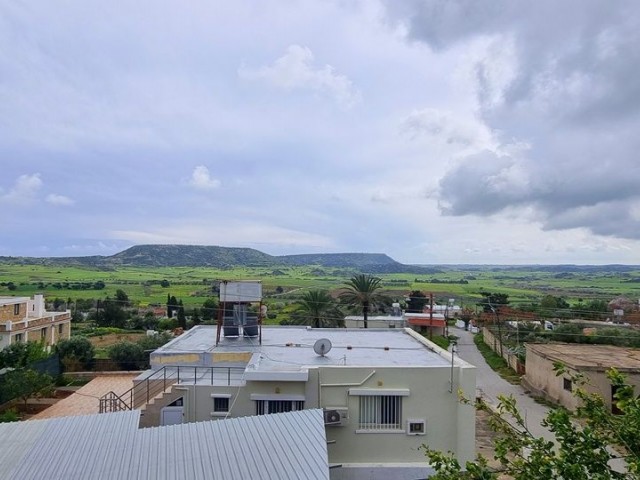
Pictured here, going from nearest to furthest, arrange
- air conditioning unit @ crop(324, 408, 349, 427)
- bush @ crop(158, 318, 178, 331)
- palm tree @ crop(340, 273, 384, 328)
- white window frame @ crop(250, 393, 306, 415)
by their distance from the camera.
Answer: air conditioning unit @ crop(324, 408, 349, 427), white window frame @ crop(250, 393, 306, 415), palm tree @ crop(340, 273, 384, 328), bush @ crop(158, 318, 178, 331)

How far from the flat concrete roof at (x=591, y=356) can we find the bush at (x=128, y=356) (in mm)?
23804

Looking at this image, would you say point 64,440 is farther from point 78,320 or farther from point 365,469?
point 78,320

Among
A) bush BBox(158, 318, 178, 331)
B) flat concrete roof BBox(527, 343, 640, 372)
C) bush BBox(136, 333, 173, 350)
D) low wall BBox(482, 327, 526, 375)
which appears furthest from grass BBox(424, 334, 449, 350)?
bush BBox(158, 318, 178, 331)

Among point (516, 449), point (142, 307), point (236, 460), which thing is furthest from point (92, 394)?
point (142, 307)

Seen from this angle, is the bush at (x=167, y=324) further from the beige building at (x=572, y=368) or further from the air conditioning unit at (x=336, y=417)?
the air conditioning unit at (x=336, y=417)

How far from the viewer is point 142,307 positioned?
70750mm

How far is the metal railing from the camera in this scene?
1461 cm

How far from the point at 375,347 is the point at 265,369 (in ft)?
17.9

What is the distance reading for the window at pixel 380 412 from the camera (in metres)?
14.0

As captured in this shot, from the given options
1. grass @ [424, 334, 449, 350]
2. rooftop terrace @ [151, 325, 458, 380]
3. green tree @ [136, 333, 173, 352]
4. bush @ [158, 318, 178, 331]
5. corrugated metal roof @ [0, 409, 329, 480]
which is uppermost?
rooftop terrace @ [151, 325, 458, 380]

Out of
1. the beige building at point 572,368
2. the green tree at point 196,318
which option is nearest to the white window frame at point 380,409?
the beige building at point 572,368

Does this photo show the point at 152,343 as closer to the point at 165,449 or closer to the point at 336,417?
the point at 336,417

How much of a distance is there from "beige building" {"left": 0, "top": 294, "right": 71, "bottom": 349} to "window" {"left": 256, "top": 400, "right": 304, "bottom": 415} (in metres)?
24.6

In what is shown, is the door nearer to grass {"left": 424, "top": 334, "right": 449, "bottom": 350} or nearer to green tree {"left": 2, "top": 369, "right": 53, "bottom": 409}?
green tree {"left": 2, "top": 369, "right": 53, "bottom": 409}
